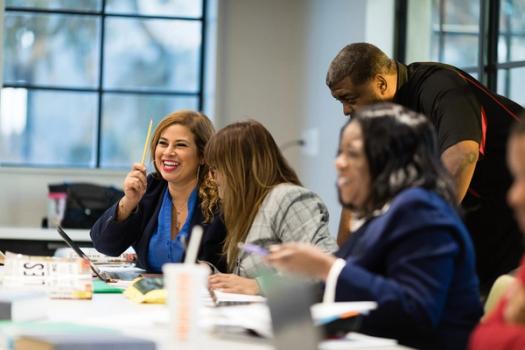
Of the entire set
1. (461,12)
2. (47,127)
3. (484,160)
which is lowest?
(484,160)

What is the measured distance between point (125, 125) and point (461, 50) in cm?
298

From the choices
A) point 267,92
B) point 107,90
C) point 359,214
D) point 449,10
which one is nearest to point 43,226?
point 107,90

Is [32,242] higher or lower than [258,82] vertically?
lower

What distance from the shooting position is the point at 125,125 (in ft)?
23.5

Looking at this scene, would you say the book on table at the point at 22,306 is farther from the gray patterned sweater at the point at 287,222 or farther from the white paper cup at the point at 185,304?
the gray patterned sweater at the point at 287,222

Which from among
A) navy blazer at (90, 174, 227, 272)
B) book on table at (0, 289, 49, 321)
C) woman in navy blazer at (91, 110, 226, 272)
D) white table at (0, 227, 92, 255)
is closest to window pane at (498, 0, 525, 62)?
woman in navy blazer at (91, 110, 226, 272)

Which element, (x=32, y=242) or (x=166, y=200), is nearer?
(x=166, y=200)

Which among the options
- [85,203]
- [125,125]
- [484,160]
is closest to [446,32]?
[484,160]

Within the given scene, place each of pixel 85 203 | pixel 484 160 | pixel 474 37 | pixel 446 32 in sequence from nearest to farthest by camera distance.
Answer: pixel 484 160
pixel 474 37
pixel 446 32
pixel 85 203

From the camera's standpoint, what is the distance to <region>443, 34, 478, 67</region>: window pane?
480 centimetres

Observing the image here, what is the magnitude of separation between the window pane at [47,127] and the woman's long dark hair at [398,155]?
5385 millimetres

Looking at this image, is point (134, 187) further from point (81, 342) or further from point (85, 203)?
point (85, 203)

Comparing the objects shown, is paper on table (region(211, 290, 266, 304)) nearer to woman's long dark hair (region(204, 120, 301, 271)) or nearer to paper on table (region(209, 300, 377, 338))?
paper on table (region(209, 300, 377, 338))

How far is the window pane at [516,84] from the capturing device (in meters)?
4.31
